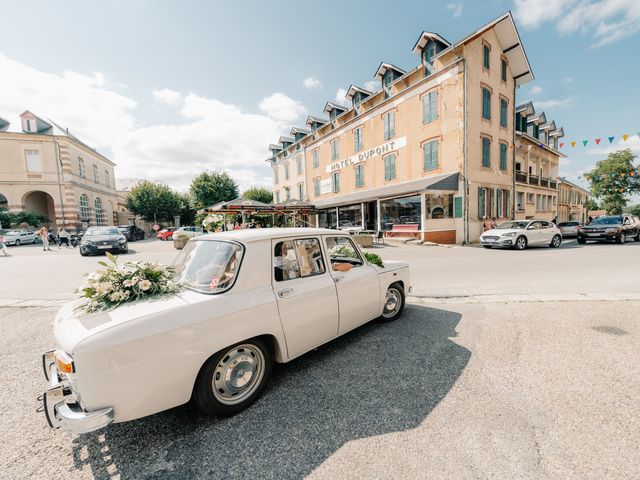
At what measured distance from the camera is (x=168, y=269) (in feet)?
9.37

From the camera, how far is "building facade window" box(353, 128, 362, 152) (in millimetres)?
22844

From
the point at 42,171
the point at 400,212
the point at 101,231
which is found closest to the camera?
the point at 101,231

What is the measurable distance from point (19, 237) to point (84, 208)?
10977 mm

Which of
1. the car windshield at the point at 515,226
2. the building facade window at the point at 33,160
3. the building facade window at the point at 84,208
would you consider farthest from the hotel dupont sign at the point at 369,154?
the building facade window at the point at 33,160

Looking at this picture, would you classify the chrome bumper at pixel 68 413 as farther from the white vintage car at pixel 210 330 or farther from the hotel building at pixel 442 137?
the hotel building at pixel 442 137

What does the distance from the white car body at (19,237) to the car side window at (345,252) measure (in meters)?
31.2

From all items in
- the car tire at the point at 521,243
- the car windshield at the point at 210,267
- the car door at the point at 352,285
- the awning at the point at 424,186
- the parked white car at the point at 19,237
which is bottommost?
the car tire at the point at 521,243

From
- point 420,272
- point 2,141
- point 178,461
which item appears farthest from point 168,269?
point 2,141

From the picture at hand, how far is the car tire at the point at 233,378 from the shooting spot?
2.21m

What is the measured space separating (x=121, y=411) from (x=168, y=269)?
135 centimetres

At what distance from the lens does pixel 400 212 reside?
61.1 ft

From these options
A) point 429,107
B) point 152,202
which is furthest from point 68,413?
point 152,202

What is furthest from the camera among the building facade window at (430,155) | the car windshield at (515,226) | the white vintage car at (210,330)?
the building facade window at (430,155)

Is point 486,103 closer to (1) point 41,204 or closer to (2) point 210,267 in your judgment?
(2) point 210,267
